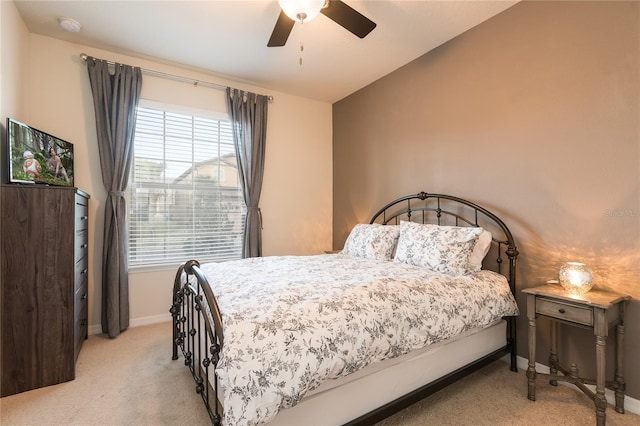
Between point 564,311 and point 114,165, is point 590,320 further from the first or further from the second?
point 114,165

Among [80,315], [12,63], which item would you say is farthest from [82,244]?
[12,63]

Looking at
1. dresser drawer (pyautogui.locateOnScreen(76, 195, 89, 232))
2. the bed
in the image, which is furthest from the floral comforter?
dresser drawer (pyautogui.locateOnScreen(76, 195, 89, 232))

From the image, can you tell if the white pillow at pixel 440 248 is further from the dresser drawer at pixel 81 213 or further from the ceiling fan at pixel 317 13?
the dresser drawer at pixel 81 213

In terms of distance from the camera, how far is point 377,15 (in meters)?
2.54

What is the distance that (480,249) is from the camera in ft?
8.00

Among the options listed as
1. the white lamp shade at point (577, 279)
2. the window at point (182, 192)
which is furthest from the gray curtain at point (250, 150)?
the white lamp shade at point (577, 279)

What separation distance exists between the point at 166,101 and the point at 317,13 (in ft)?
7.37

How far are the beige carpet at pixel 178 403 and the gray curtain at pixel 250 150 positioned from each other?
5.61 ft

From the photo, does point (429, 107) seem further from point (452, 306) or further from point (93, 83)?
point (93, 83)

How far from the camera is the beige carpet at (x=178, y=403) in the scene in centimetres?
178

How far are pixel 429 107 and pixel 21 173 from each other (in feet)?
11.7

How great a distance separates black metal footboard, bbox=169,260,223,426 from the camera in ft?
4.47

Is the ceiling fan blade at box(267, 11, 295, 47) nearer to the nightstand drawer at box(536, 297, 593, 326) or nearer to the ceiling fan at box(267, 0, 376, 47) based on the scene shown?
the ceiling fan at box(267, 0, 376, 47)

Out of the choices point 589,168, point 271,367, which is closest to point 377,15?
point 589,168
